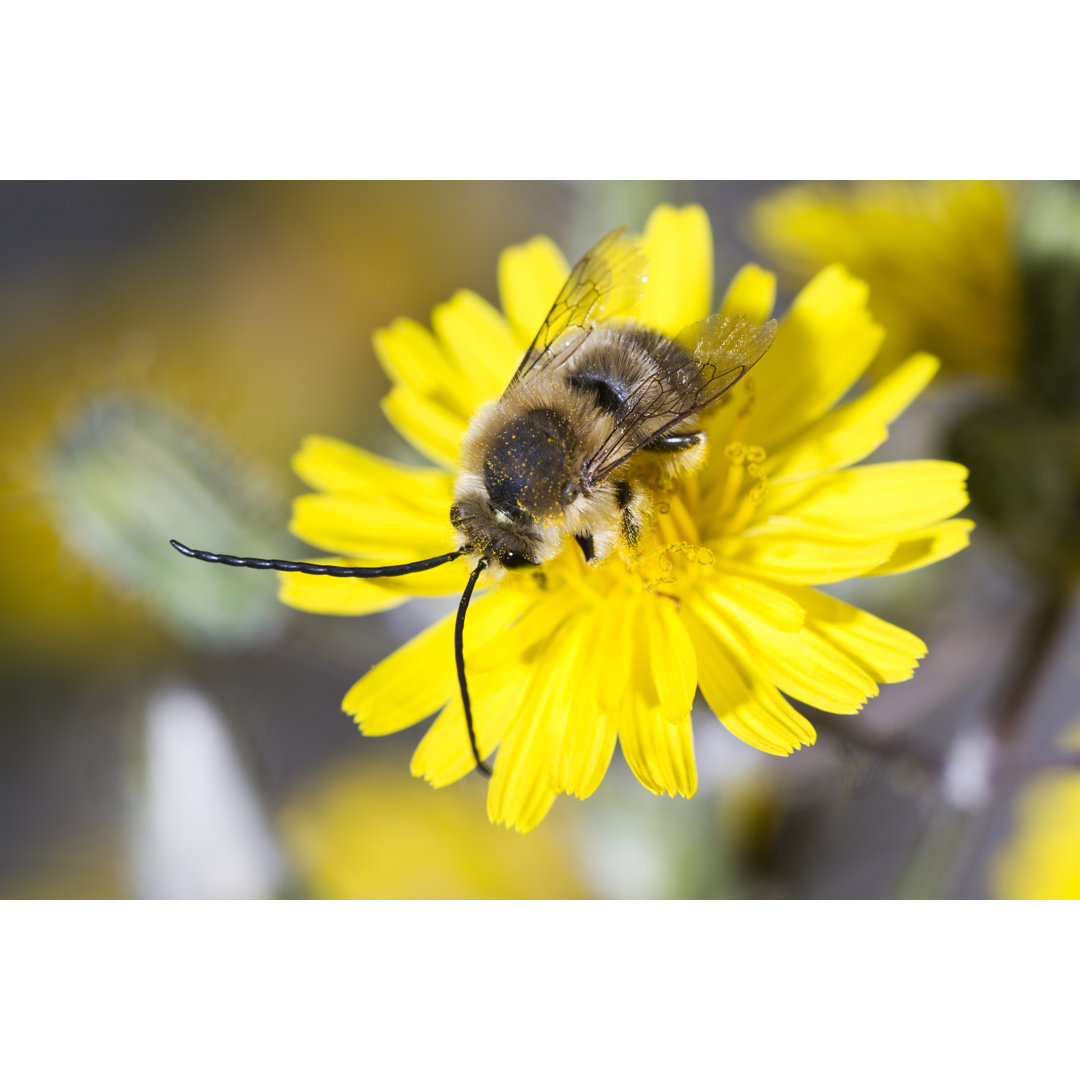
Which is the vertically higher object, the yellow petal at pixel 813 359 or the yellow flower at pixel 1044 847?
the yellow petal at pixel 813 359

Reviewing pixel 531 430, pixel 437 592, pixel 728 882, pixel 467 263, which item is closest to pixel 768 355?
pixel 531 430

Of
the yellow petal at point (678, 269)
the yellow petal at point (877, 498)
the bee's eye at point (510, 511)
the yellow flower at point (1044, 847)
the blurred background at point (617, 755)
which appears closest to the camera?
the bee's eye at point (510, 511)

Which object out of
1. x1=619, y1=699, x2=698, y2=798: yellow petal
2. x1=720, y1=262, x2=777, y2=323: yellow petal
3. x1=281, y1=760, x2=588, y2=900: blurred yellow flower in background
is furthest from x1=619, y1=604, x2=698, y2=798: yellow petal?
x1=281, y1=760, x2=588, y2=900: blurred yellow flower in background

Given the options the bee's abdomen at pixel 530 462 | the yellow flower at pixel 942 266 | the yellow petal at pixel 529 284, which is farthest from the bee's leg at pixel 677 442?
the yellow flower at pixel 942 266

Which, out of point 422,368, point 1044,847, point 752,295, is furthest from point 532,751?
point 1044,847

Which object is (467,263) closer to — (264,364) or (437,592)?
(264,364)

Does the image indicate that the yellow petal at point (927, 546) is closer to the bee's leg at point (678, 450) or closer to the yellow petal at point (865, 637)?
the yellow petal at point (865, 637)

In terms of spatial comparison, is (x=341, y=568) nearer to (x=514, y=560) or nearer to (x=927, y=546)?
(x=514, y=560)
